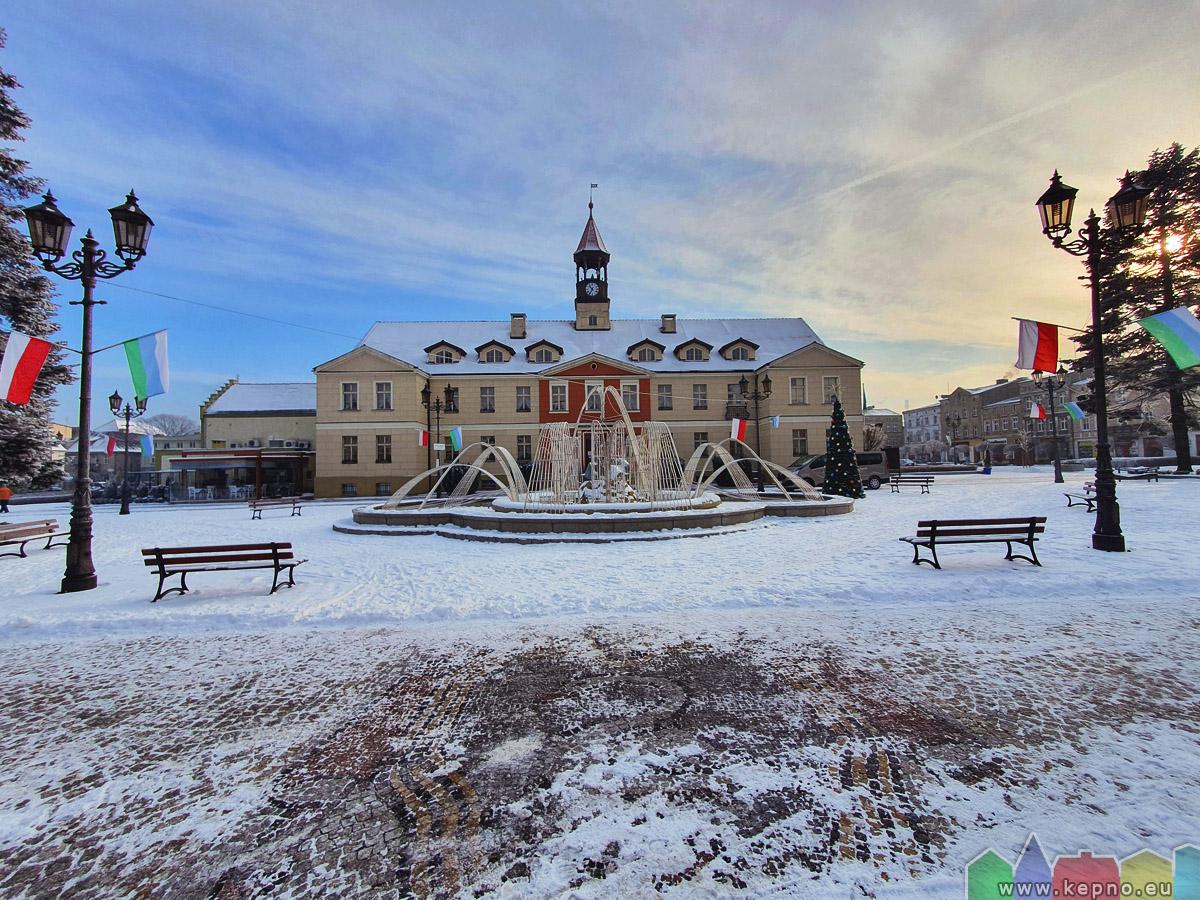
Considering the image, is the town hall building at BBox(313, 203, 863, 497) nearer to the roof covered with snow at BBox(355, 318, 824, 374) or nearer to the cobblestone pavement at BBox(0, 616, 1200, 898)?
the roof covered with snow at BBox(355, 318, 824, 374)

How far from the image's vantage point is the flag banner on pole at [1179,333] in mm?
7691

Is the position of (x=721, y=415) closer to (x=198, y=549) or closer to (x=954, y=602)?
(x=954, y=602)

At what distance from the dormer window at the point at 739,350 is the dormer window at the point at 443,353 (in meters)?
18.6

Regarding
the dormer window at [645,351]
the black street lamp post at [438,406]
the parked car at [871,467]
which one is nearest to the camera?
the parked car at [871,467]

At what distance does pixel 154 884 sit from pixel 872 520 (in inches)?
634

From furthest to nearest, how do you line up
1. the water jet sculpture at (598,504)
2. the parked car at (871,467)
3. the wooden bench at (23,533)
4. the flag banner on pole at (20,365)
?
the parked car at (871,467), the water jet sculpture at (598,504), the wooden bench at (23,533), the flag banner on pole at (20,365)

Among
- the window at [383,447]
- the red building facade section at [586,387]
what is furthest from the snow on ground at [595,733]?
the red building facade section at [586,387]

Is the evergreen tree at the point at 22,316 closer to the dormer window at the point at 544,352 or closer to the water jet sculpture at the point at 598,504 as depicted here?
the water jet sculpture at the point at 598,504

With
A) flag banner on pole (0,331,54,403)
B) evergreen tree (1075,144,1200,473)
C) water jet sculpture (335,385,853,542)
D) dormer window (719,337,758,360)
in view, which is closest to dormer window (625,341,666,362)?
dormer window (719,337,758,360)

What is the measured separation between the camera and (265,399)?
130 feet

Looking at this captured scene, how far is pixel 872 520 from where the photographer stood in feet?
48.6

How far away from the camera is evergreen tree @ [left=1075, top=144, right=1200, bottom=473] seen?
25281 mm

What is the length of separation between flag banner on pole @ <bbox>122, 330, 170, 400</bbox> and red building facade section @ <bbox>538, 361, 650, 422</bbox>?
946 inches

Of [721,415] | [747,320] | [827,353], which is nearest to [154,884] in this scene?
[721,415]
